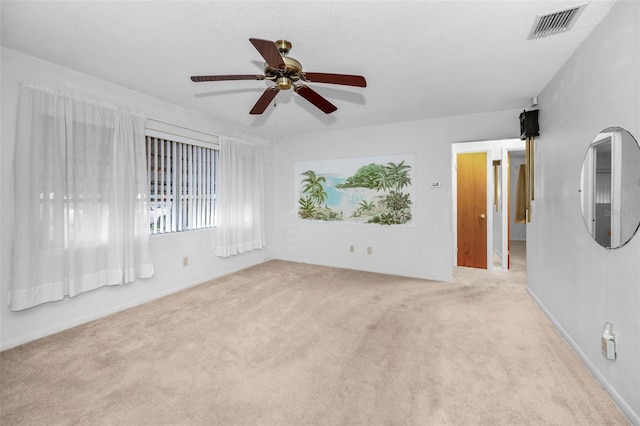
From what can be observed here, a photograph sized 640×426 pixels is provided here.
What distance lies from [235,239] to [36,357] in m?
2.62

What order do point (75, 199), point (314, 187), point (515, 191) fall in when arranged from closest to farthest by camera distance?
point (75, 199)
point (314, 187)
point (515, 191)

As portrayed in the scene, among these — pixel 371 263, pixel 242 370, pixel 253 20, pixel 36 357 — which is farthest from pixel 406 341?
pixel 36 357

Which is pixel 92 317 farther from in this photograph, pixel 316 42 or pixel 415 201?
pixel 415 201

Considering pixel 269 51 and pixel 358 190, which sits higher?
pixel 269 51

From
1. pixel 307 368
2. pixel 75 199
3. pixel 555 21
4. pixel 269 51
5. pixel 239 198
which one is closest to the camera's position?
pixel 269 51

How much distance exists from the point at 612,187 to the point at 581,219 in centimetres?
51

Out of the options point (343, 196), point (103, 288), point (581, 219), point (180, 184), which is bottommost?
point (103, 288)

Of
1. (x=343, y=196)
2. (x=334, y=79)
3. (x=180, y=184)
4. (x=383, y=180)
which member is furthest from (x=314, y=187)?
(x=334, y=79)

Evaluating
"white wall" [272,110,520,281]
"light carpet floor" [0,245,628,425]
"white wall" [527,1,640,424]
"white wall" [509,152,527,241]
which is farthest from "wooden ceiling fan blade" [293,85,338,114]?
"white wall" [509,152,527,241]

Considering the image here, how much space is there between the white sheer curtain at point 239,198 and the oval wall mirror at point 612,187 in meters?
4.20

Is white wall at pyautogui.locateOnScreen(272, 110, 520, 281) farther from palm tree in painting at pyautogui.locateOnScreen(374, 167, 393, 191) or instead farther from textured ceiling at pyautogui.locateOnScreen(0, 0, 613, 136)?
textured ceiling at pyautogui.locateOnScreen(0, 0, 613, 136)

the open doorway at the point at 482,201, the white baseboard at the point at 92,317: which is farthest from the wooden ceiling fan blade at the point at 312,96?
the open doorway at the point at 482,201

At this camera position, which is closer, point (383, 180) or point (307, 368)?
point (307, 368)

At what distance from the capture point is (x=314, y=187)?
5305 millimetres
